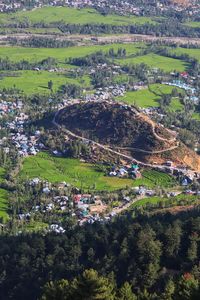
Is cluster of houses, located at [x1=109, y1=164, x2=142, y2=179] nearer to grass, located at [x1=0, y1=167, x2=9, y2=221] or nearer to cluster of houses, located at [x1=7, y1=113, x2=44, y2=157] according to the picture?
cluster of houses, located at [x1=7, y1=113, x2=44, y2=157]

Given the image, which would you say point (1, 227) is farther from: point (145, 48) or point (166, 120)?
point (145, 48)

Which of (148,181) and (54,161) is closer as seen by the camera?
(148,181)

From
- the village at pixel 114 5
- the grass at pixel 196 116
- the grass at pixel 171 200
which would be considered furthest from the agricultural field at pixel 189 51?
the grass at pixel 171 200

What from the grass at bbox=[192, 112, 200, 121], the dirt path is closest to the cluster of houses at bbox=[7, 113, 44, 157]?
the grass at bbox=[192, 112, 200, 121]

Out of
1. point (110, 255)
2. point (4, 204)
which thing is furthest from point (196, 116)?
point (110, 255)

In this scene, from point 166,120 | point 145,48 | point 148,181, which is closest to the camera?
point 148,181

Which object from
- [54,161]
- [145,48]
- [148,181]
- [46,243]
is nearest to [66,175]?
[54,161]

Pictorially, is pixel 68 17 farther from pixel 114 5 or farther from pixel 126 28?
pixel 114 5
